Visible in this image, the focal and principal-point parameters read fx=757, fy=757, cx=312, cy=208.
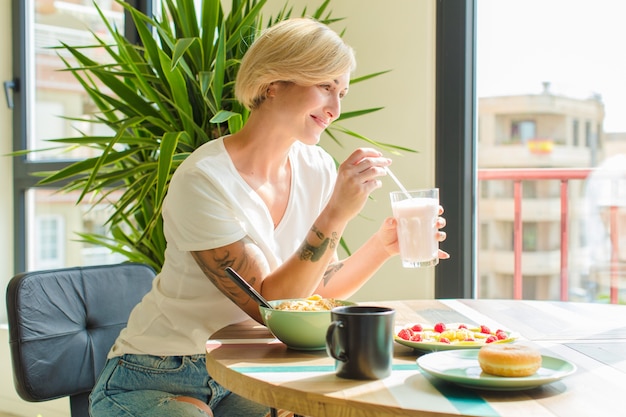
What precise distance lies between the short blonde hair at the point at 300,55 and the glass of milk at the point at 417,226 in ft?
1.10

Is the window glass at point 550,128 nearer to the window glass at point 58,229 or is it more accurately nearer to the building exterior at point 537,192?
the building exterior at point 537,192

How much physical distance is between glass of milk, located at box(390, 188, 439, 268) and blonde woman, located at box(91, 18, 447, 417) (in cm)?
6

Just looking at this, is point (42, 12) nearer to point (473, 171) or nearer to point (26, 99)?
point (26, 99)

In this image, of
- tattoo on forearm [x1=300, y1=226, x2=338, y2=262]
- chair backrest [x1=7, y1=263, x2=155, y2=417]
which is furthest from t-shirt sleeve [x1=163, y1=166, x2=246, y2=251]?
chair backrest [x1=7, y1=263, x2=155, y2=417]

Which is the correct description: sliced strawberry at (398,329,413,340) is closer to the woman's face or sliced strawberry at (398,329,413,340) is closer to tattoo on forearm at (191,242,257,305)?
tattoo on forearm at (191,242,257,305)

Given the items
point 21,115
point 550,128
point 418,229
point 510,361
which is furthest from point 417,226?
point 21,115

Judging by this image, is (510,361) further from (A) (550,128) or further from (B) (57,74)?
(B) (57,74)

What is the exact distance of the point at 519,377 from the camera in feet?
3.18

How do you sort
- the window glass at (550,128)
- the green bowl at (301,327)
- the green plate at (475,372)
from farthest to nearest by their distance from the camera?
the window glass at (550,128), the green bowl at (301,327), the green plate at (475,372)

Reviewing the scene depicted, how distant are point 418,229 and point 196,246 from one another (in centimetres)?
44

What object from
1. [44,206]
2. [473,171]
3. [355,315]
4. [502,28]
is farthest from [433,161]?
[44,206]

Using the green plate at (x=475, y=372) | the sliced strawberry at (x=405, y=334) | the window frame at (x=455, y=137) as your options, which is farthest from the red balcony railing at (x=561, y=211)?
the green plate at (x=475, y=372)

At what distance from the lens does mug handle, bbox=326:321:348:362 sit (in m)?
1.00

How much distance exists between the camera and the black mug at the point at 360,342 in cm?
100
